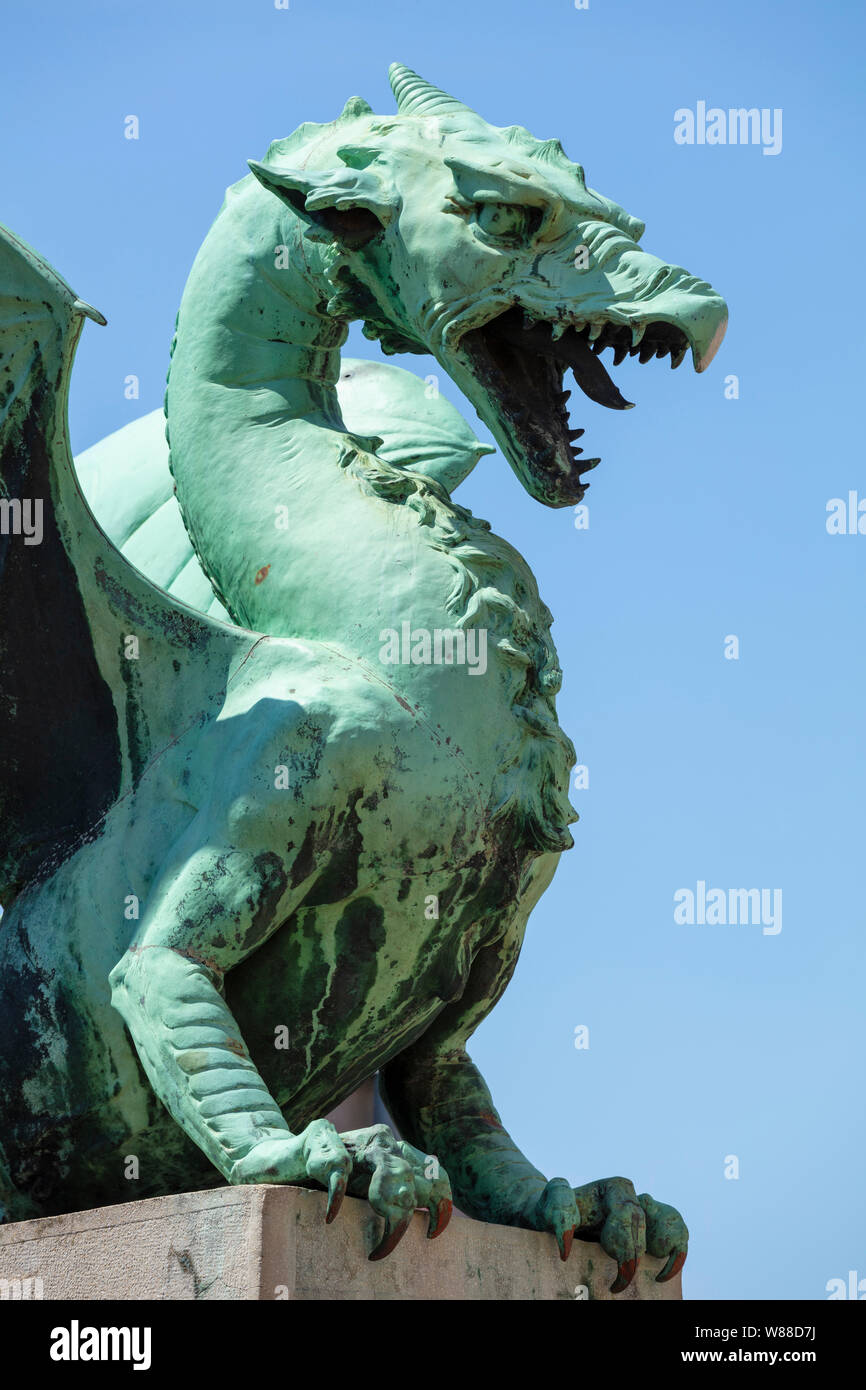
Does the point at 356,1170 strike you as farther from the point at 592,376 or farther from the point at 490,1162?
the point at 592,376

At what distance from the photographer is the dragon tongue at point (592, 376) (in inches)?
202

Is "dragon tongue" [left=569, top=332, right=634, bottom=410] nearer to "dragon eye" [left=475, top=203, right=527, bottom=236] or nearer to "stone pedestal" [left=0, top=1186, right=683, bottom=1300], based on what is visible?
"dragon eye" [left=475, top=203, right=527, bottom=236]

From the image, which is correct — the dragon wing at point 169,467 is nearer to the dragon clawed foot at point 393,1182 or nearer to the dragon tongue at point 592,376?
the dragon tongue at point 592,376

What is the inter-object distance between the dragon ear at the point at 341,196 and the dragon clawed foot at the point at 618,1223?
2607 millimetres

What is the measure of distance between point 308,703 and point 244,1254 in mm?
1391

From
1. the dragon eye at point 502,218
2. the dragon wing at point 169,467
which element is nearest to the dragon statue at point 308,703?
the dragon eye at point 502,218

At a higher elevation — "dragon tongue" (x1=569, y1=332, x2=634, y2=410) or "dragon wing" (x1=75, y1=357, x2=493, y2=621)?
"dragon wing" (x1=75, y1=357, x2=493, y2=621)

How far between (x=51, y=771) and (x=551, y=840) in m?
1.34

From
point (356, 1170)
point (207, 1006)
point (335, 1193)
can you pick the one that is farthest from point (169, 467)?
point (335, 1193)

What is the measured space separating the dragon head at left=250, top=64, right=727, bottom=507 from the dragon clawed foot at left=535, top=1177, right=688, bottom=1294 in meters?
1.83

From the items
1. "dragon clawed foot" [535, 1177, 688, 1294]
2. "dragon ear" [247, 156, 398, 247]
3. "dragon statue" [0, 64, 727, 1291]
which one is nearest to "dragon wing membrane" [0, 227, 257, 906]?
"dragon statue" [0, 64, 727, 1291]

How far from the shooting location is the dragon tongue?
5.12 metres

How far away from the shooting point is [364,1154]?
4.13 m

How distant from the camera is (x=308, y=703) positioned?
4703 millimetres
